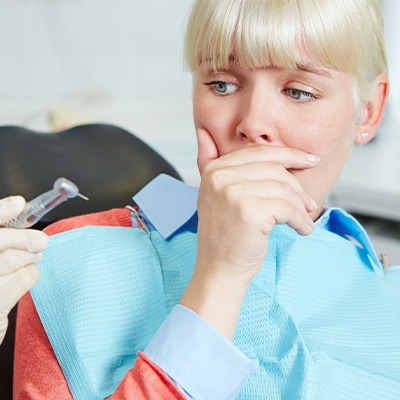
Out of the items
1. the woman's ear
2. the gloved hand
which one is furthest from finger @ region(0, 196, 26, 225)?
the woman's ear

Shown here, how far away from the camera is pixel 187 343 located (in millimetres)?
862

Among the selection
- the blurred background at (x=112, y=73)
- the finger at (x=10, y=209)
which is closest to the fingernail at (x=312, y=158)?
the finger at (x=10, y=209)

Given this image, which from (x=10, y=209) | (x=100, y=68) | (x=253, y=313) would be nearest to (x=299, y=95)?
(x=253, y=313)

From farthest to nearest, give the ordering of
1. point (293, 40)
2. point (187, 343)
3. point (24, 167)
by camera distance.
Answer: point (24, 167) → point (293, 40) → point (187, 343)

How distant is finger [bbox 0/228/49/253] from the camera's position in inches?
33.4

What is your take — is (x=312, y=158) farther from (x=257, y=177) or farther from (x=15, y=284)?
(x=15, y=284)

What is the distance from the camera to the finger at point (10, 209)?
2.83 ft

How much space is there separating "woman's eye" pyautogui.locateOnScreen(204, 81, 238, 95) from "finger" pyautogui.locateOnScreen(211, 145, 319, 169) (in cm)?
12

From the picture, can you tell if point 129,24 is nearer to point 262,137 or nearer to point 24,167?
point 24,167

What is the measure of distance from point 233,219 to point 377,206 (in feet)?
3.78

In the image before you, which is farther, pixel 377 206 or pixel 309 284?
pixel 377 206

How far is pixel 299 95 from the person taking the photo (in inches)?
40.1

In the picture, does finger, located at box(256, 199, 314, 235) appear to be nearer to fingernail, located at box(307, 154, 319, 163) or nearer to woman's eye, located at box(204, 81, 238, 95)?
fingernail, located at box(307, 154, 319, 163)

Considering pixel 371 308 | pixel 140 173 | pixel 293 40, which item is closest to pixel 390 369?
pixel 371 308
